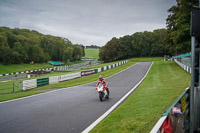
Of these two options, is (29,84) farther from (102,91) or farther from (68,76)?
(102,91)

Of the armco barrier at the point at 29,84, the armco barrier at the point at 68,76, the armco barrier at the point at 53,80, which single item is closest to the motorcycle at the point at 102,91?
the armco barrier at the point at 29,84

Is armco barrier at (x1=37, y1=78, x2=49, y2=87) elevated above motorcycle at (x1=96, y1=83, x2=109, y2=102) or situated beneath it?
situated beneath

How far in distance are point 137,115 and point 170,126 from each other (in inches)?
139

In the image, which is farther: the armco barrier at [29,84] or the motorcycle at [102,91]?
the armco barrier at [29,84]

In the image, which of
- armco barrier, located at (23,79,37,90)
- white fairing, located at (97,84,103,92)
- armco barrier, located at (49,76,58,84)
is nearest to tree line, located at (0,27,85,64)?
armco barrier, located at (49,76,58,84)

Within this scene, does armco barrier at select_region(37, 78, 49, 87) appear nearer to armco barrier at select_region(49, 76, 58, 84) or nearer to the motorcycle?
armco barrier at select_region(49, 76, 58, 84)

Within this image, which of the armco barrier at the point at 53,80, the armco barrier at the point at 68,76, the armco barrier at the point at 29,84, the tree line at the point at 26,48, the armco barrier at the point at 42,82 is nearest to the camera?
the armco barrier at the point at 29,84

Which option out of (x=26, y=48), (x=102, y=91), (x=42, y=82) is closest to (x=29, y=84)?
(x=42, y=82)

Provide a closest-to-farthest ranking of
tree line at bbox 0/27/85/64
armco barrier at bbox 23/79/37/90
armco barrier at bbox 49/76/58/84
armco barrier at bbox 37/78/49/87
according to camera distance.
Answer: armco barrier at bbox 23/79/37/90 → armco barrier at bbox 37/78/49/87 → armco barrier at bbox 49/76/58/84 → tree line at bbox 0/27/85/64

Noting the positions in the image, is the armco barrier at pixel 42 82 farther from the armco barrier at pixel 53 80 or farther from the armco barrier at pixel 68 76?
the armco barrier at pixel 68 76

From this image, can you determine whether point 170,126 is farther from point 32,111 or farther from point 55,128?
point 32,111

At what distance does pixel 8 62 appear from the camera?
6856 cm

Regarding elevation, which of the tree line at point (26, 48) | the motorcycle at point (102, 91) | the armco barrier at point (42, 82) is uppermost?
the tree line at point (26, 48)

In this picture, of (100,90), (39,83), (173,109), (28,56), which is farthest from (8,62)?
(173,109)
